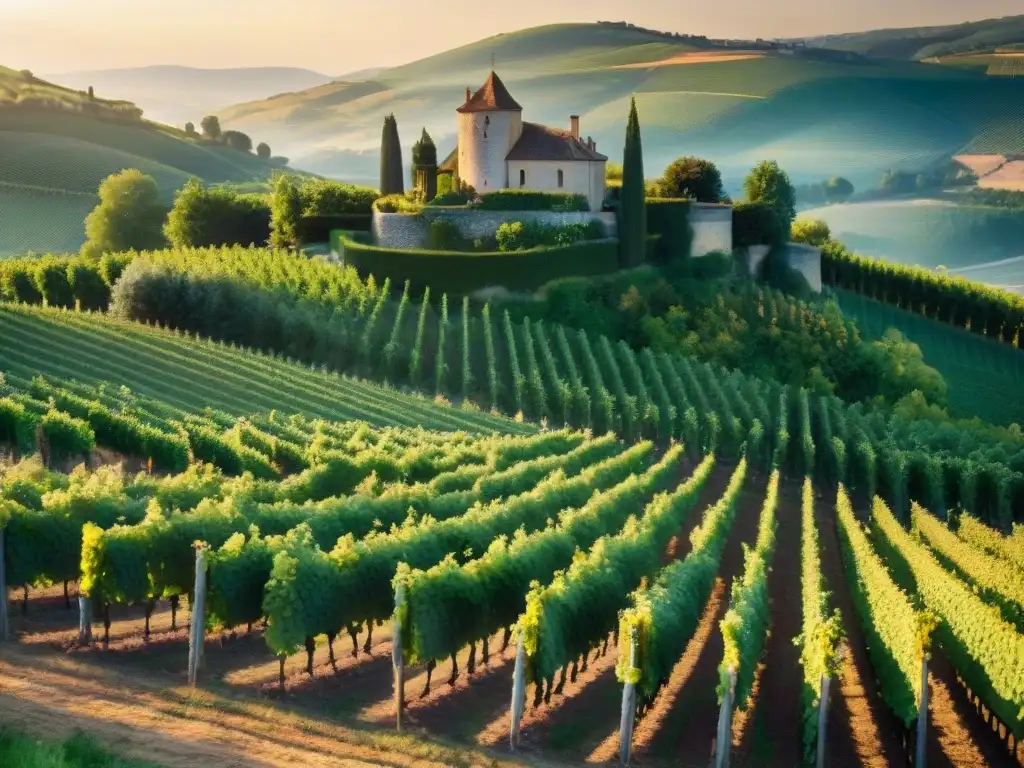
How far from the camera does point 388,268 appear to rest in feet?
167

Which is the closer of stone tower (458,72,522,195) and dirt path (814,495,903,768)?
dirt path (814,495,903,768)

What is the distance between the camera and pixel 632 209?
182 feet

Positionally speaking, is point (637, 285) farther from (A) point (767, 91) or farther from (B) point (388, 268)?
(A) point (767, 91)

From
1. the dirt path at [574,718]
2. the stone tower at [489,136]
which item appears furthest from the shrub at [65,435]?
the stone tower at [489,136]

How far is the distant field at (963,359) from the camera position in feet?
185

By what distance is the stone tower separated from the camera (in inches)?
2244

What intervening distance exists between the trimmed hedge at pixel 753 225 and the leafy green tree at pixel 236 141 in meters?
102

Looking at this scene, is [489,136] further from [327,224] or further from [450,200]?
[327,224]

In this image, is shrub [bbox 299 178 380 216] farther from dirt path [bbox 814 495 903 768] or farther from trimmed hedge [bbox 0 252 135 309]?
dirt path [bbox 814 495 903 768]

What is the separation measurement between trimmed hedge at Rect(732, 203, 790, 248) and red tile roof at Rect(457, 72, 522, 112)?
43.8ft

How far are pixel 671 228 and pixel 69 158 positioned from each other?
8060 cm

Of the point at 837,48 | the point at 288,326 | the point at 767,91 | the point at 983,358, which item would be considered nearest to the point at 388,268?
the point at 288,326

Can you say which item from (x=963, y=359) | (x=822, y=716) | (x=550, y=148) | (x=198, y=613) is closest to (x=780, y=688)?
(x=822, y=716)

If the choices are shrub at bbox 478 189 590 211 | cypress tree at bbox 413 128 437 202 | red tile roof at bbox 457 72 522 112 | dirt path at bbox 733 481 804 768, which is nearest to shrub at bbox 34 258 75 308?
cypress tree at bbox 413 128 437 202
